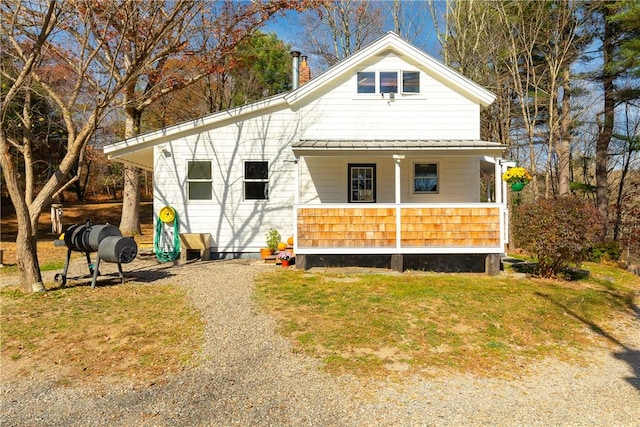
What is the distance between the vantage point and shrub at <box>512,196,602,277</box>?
9.06 m

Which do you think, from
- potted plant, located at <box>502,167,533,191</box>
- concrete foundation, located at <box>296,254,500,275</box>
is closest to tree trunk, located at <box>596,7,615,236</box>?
potted plant, located at <box>502,167,533,191</box>

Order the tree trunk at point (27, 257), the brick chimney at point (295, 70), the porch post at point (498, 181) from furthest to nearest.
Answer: the brick chimney at point (295, 70) < the porch post at point (498, 181) < the tree trunk at point (27, 257)

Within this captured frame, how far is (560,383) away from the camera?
15.0 ft

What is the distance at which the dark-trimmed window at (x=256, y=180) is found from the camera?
1242cm

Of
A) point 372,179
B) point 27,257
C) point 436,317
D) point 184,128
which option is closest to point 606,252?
point 372,179

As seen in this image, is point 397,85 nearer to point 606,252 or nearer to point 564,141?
point 606,252

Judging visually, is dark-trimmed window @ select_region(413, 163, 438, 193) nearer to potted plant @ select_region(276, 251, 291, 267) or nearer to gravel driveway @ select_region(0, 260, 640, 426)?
potted plant @ select_region(276, 251, 291, 267)

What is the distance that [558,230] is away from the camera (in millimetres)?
9148

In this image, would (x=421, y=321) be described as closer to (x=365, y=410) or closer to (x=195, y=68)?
(x=365, y=410)

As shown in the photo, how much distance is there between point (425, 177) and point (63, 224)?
21.2 metres

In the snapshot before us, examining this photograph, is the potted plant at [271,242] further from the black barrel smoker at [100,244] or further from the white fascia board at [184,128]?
the black barrel smoker at [100,244]

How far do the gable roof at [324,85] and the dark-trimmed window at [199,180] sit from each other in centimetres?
98

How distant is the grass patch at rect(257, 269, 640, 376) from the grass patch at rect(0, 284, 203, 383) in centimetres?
160

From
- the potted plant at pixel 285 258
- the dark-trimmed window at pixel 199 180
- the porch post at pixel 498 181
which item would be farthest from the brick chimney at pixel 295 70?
the porch post at pixel 498 181
